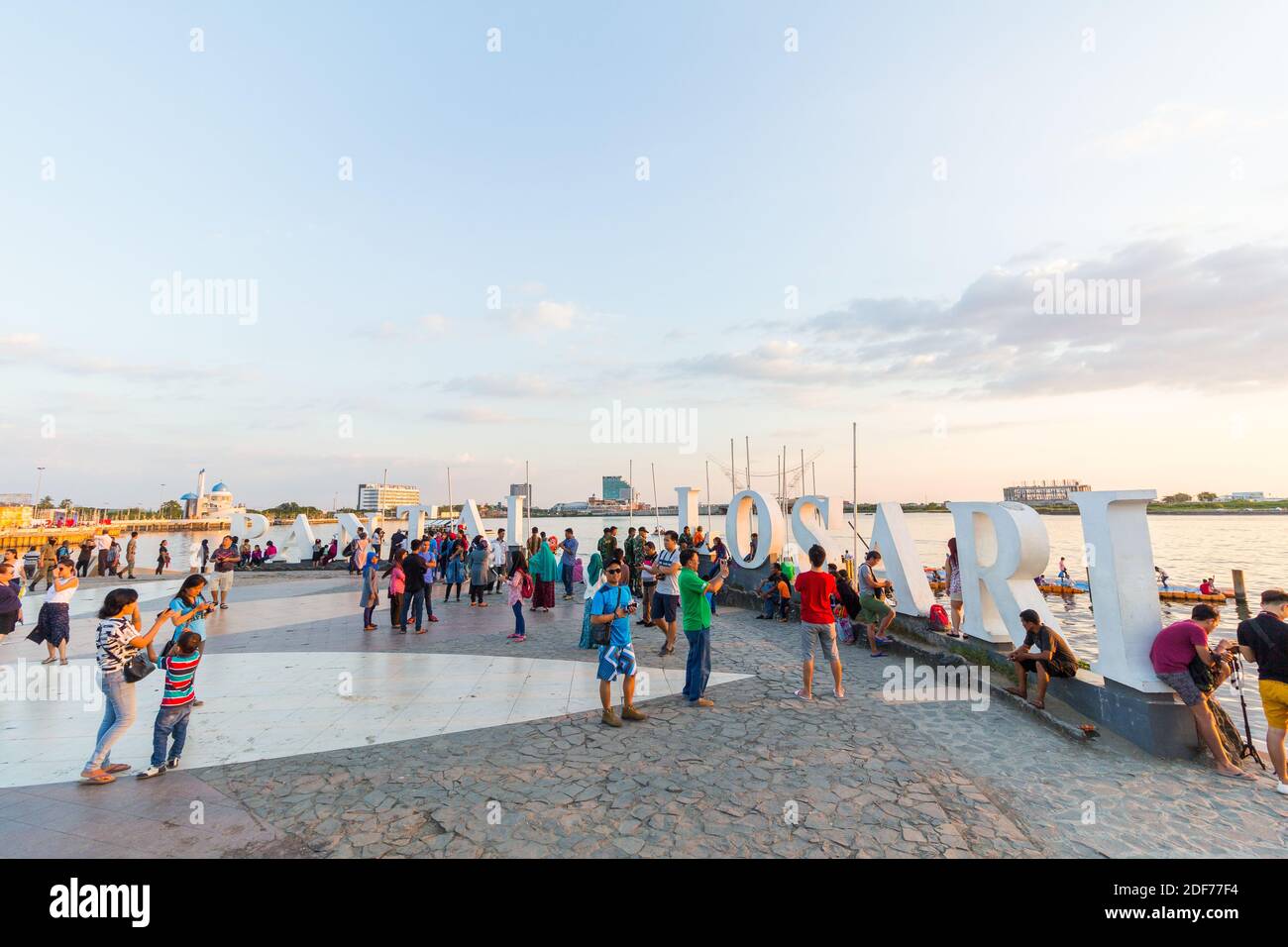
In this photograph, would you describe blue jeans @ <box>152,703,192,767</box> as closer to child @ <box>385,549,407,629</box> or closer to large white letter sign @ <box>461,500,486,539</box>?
child @ <box>385,549,407,629</box>

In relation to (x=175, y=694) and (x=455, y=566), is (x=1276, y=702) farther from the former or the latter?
(x=455, y=566)

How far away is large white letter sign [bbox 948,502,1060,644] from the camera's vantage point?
7.76m

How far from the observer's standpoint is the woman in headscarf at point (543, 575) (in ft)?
42.1

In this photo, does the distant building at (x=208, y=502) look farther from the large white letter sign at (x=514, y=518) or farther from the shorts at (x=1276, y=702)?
the shorts at (x=1276, y=702)

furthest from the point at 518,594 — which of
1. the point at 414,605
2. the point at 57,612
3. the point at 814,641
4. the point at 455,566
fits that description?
the point at 57,612

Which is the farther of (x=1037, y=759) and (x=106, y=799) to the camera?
(x=1037, y=759)

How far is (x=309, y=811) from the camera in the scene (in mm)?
4301

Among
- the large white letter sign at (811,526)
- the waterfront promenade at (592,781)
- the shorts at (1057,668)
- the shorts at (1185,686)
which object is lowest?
the waterfront promenade at (592,781)

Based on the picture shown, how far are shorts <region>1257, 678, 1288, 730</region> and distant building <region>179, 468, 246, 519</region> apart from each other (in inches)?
4817

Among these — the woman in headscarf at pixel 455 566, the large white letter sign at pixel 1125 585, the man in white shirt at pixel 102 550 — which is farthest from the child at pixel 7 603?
the man in white shirt at pixel 102 550

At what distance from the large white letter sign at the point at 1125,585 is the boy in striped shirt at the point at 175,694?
28.5 ft
